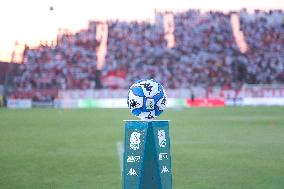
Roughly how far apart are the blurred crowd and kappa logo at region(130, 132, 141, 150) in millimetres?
43217

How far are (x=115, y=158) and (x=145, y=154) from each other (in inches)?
273

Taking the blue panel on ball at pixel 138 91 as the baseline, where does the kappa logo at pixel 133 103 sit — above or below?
below

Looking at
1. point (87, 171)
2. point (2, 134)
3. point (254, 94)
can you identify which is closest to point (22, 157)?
point (87, 171)

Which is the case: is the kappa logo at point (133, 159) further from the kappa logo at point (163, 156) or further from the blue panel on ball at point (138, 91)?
the blue panel on ball at point (138, 91)

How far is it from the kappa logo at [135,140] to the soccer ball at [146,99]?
31cm

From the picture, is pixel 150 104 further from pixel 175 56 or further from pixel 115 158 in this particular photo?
pixel 175 56

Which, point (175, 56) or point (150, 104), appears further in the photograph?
point (175, 56)

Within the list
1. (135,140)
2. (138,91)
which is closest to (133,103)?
(138,91)

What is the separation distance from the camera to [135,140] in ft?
24.2

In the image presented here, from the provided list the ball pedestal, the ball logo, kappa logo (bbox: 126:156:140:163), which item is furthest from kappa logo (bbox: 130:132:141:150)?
the ball logo

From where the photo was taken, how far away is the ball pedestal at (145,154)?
7.36 m

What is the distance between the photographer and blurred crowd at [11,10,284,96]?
171ft

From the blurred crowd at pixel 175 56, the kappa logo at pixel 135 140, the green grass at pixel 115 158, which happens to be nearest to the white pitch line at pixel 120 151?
the green grass at pixel 115 158

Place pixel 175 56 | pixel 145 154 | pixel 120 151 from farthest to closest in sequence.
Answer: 1. pixel 175 56
2. pixel 120 151
3. pixel 145 154
